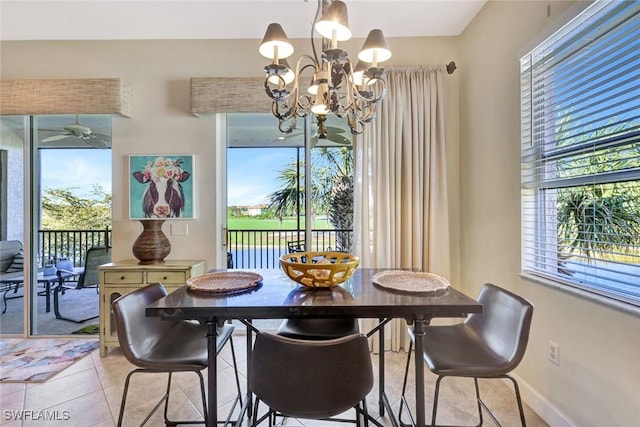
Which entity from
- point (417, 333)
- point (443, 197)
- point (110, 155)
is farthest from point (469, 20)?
point (110, 155)

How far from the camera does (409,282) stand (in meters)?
1.56

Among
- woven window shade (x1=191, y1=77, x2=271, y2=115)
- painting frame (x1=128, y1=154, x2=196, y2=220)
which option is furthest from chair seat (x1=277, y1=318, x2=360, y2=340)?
woven window shade (x1=191, y1=77, x2=271, y2=115)

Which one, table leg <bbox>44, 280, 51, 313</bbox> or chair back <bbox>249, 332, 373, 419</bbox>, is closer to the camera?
chair back <bbox>249, 332, 373, 419</bbox>

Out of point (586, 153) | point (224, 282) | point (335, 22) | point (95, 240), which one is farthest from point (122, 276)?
point (586, 153)

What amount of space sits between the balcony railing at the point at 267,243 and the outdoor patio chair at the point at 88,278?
1.25 meters

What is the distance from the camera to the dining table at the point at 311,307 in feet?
4.05

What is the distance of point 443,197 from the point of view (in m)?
2.68

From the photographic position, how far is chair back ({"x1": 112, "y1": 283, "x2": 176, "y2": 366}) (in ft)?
4.72

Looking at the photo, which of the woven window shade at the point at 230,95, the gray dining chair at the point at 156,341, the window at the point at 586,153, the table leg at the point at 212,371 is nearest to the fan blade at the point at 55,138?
the woven window shade at the point at 230,95

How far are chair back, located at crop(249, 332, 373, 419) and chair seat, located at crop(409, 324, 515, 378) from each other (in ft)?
1.67

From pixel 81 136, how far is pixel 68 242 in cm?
112

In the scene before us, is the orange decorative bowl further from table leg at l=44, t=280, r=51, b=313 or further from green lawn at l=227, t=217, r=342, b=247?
table leg at l=44, t=280, r=51, b=313

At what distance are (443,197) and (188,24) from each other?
9.05 ft

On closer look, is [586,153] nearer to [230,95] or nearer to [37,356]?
[230,95]
